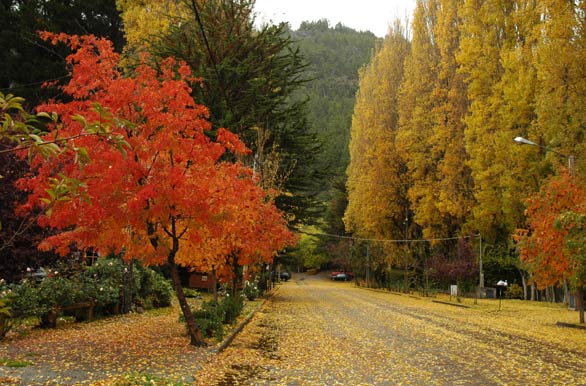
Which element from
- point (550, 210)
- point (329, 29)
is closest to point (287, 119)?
point (550, 210)

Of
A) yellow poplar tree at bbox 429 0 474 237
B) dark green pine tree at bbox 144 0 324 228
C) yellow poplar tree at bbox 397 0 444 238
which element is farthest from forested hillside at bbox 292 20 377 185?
dark green pine tree at bbox 144 0 324 228

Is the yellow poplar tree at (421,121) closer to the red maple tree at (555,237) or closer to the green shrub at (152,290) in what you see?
the red maple tree at (555,237)

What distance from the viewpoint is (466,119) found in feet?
115

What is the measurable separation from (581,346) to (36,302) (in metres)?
12.8

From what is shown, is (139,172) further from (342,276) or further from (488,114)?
(342,276)

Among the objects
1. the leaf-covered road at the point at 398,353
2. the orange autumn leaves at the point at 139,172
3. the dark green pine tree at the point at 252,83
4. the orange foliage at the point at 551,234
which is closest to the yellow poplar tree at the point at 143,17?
the dark green pine tree at the point at 252,83

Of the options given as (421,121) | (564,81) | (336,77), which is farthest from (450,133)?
(336,77)

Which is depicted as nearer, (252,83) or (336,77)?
(252,83)

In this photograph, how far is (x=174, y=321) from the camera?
647 inches

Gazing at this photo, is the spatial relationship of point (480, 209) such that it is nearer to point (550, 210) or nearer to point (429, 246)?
point (429, 246)

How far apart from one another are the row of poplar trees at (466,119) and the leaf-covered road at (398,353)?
24.3 feet

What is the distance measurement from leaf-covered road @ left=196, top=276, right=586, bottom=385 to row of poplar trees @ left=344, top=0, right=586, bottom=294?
740 cm

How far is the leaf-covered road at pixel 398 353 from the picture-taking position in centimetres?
923

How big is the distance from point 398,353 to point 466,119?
25721 mm
